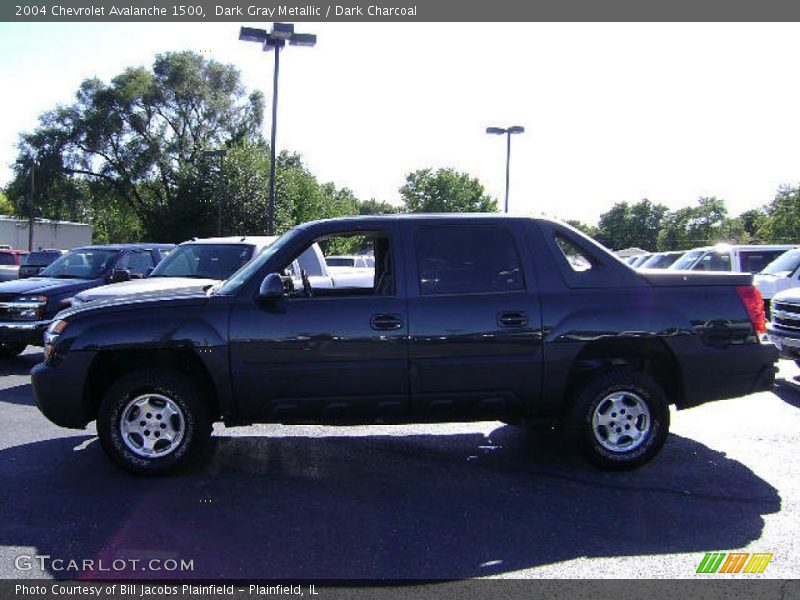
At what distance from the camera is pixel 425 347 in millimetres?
4883

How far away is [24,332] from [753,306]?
9.01 m

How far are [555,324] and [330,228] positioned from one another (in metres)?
1.84

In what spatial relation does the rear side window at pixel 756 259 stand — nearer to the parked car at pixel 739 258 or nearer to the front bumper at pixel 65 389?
the parked car at pixel 739 258

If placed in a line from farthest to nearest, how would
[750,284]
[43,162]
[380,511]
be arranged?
[43,162], [750,284], [380,511]

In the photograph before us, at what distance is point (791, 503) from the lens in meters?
4.53

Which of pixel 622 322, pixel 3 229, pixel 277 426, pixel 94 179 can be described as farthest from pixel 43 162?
pixel 622 322

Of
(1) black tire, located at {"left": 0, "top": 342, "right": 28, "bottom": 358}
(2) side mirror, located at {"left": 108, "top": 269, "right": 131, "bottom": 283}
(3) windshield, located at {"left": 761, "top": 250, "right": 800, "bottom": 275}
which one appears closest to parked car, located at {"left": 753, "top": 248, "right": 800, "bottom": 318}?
(3) windshield, located at {"left": 761, "top": 250, "right": 800, "bottom": 275}

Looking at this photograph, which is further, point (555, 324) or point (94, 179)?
point (94, 179)

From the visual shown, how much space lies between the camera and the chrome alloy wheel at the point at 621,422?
513 centimetres

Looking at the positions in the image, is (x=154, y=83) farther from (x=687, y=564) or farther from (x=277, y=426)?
(x=687, y=564)

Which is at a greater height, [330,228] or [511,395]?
[330,228]

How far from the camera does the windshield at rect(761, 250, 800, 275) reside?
12394 millimetres

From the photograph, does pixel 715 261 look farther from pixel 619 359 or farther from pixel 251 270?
pixel 251 270

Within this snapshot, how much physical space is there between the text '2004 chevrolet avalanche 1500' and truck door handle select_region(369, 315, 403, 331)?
0.4 inches
